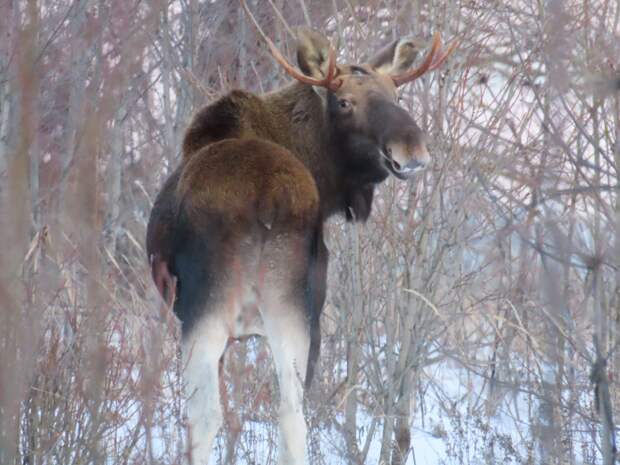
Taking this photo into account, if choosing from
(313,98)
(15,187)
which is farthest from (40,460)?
(15,187)

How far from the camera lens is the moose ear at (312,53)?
567cm

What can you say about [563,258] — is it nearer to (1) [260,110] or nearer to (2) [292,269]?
(2) [292,269]

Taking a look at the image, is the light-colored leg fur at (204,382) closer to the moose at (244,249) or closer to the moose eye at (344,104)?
the moose at (244,249)

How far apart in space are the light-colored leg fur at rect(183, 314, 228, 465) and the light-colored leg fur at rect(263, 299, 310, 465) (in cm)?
24

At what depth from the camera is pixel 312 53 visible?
5.73 meters

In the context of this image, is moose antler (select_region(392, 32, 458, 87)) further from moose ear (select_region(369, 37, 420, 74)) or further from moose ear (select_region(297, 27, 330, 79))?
moose ear (select_region(297, 27, 330, 79))

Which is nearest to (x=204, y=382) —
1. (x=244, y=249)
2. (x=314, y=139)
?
(x=244, y=249)

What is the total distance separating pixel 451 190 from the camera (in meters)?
6.85

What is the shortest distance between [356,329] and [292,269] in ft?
6.11

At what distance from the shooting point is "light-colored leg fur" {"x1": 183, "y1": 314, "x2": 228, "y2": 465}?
15.3 feet

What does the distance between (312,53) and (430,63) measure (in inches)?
25.7

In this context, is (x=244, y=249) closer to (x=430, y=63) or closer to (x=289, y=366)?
(x=289, y=366)

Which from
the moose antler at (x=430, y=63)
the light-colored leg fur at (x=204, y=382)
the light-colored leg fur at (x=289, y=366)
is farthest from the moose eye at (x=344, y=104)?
the light-colored leg fur at (x=204, y=382)

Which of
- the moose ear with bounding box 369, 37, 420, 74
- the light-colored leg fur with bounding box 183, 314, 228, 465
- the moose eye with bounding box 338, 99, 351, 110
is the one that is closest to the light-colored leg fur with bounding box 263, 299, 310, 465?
the light-colored leg fur with bounding box 183, 314, 228, 465
